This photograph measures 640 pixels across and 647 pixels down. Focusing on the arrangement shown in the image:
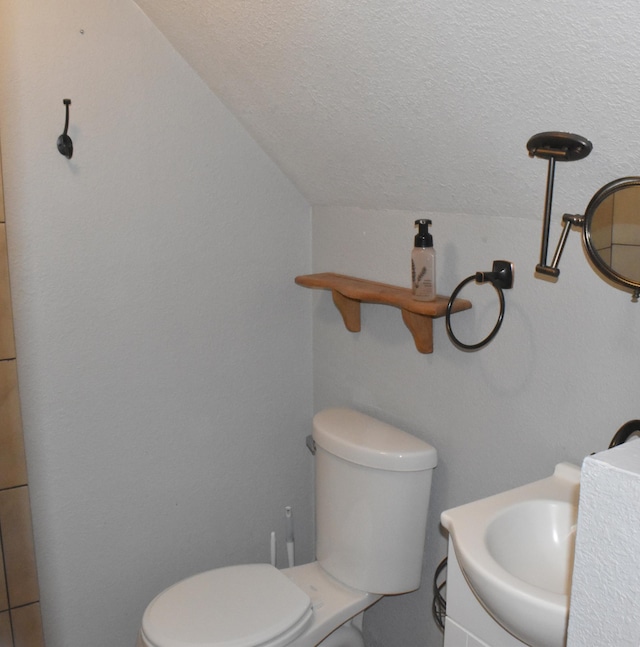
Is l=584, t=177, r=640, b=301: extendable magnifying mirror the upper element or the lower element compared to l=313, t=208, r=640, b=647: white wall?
upper

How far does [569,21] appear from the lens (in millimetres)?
939

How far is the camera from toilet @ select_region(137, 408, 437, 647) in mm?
1549

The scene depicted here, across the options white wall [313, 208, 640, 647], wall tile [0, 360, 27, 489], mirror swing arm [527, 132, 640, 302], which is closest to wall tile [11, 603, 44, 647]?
wall tile [0, 360, 27, 489]

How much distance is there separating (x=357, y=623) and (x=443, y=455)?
0.60 metres

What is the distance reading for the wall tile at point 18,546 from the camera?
1.67 metres

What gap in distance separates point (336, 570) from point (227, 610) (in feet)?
1.05

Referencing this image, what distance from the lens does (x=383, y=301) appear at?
64.3 inches

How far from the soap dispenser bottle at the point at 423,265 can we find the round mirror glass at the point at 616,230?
0.40 m

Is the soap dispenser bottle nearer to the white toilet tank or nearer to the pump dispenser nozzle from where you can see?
the pump dispenser nozzle

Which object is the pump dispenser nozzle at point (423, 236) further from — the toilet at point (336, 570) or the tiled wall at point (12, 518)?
the tiled wall at point (12, 518)

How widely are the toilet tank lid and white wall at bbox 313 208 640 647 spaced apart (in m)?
0.07

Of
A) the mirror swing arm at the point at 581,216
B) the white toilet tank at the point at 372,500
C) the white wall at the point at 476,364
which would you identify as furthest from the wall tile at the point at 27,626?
the mirror swing arm at the point at 581,216

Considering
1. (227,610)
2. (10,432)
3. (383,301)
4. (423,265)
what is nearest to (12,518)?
(10,432)

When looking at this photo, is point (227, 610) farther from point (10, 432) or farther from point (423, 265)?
point (423, 265)
